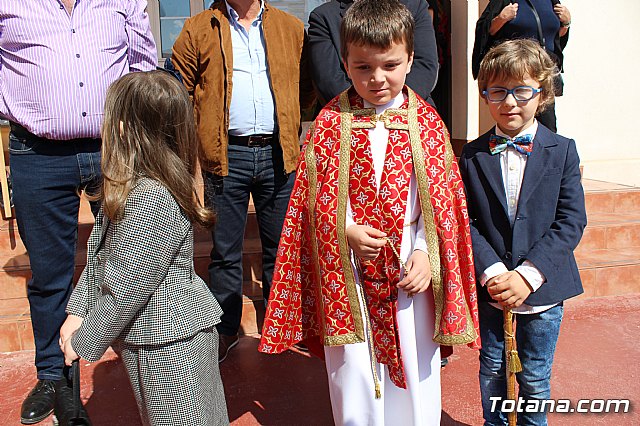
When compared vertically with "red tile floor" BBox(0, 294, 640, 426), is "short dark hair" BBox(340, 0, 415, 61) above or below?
above

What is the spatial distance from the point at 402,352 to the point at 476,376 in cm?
123

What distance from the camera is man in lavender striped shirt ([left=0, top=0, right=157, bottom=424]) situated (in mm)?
2672

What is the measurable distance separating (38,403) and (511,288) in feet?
7.51

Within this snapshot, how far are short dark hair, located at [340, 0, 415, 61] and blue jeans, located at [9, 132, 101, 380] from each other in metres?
1.41

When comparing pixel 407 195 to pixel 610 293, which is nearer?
pixel 407 195

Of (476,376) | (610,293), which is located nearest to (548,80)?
(476,376)

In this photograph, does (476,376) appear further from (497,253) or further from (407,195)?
(407,195)

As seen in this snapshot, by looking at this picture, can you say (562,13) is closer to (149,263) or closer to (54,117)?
(54,117)

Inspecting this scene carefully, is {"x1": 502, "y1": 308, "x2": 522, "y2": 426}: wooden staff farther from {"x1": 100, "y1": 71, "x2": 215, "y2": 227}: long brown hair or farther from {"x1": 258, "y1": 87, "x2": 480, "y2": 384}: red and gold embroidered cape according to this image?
{"x1": 100, "y1": 71, "x2": 215, "y2": 227}: long brown hair

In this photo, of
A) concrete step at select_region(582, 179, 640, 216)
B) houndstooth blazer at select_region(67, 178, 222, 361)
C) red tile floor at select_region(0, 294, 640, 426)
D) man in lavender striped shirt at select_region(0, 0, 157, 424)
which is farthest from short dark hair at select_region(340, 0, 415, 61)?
concrete step at select_region(582, 179, 640, 216)

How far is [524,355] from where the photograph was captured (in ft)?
7.69

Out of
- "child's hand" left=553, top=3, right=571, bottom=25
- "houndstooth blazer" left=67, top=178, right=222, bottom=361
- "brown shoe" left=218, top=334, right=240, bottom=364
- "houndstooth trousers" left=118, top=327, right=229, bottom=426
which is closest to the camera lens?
"houndstooth blazer" left=67, top=178, right=222, bottom=361

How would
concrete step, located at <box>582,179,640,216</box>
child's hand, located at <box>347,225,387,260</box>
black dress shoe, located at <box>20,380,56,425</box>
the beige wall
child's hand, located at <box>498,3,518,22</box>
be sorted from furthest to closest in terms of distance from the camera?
1. the beige wall
2. concrete step, located at <box>582,179,640,216</box>
3. child's hand, located at <box>498,3,518,22</box>
4. black dress shoe, located at <box>20,380,56,425</box>
5. child's hand, located at <box>347,225,387,260</box>

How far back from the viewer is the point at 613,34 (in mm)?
5883
